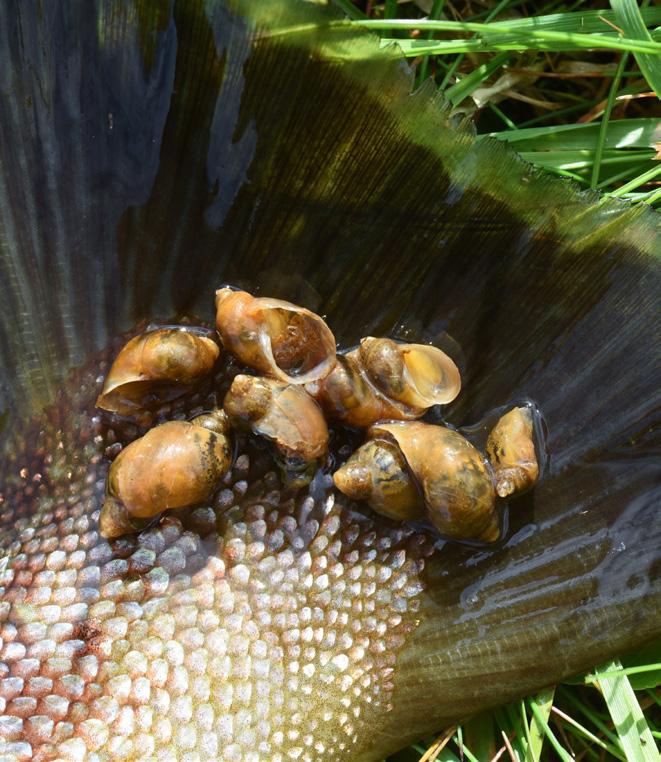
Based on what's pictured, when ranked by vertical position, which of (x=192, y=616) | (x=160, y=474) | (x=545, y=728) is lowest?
(x=545, y=728)

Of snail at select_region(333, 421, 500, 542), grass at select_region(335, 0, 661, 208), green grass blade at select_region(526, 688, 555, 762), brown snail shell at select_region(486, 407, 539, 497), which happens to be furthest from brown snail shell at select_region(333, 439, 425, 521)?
grass at select_region(335, 0, 661, 208)

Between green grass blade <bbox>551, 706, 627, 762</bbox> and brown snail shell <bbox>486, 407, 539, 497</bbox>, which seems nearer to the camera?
brown snail shell <bbox>486, 407, 539, 497</bbox>

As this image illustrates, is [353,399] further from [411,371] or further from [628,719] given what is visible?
Result: [628,719]

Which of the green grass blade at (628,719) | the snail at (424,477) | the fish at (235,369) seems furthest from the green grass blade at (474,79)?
the green grass blade at (628,719)

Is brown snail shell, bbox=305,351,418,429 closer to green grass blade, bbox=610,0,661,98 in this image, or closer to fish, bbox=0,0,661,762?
fish, bbox=0,0,661,762

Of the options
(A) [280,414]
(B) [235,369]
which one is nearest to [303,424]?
(A) [280,414]

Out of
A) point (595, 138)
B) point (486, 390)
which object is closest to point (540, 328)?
point (486, 390)

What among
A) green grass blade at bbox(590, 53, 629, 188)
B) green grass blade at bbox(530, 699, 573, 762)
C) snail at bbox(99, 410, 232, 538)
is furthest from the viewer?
green grass blade at bbox(590, 53, 629, 188)

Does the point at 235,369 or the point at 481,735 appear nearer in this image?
the point at 235,369

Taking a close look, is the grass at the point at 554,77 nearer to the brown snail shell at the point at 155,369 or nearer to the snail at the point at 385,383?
the snail at the point at 385,383
